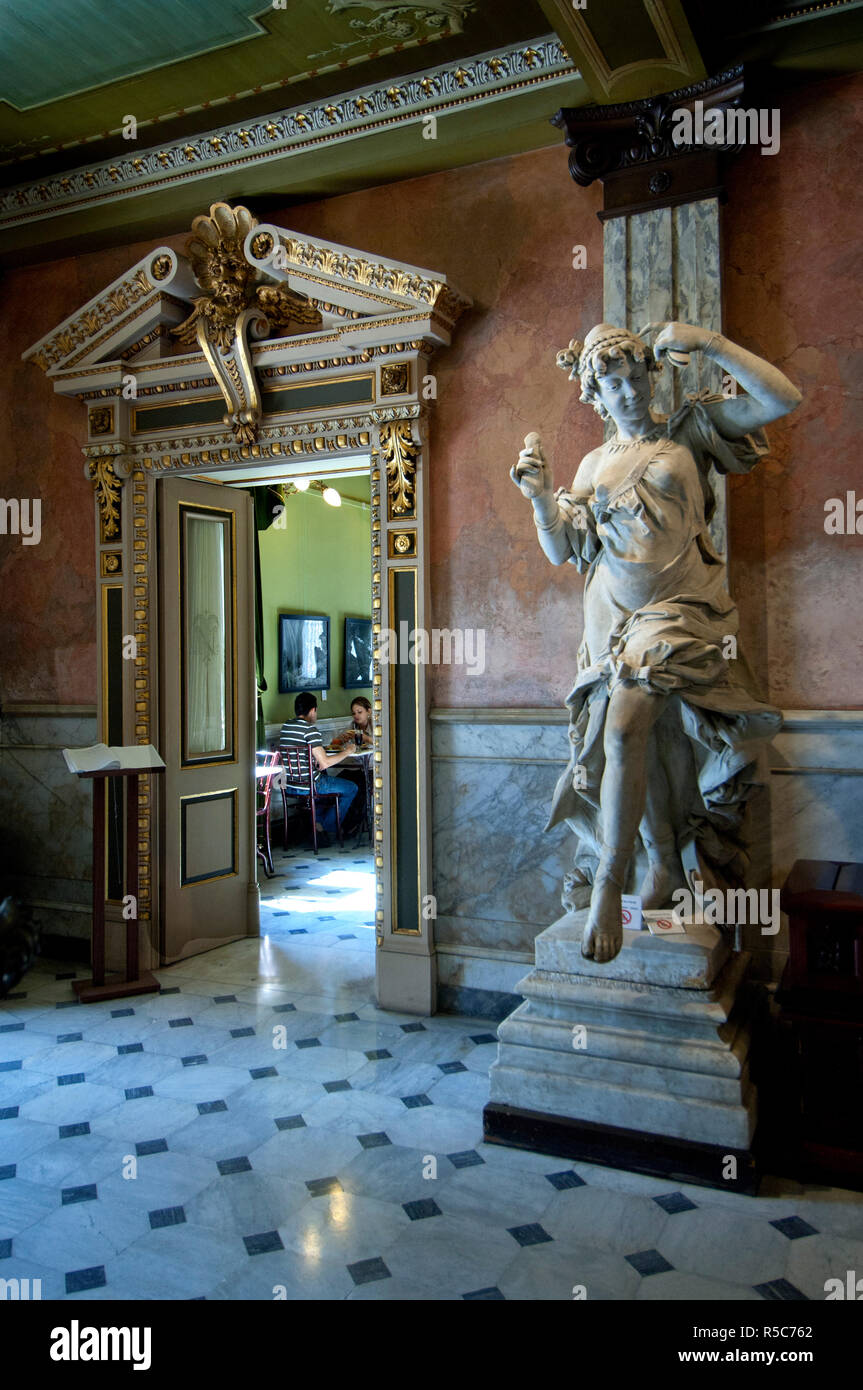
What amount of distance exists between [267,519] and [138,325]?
228 cm

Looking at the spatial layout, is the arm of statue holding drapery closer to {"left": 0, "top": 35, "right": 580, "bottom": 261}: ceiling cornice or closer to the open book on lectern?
{"left": 0, "top": 35, "right": 580, "bottom": 261}: ceiling cornice

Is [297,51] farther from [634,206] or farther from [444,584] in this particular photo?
[444,584]

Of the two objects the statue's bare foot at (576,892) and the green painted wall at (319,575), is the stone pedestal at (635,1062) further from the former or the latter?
the green painted wall at (319,575)

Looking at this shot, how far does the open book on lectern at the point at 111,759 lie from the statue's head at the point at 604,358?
2893 mm

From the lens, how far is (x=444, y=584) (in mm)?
4617

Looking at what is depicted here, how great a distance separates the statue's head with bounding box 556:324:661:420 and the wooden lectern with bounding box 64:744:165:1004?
9.56 ft

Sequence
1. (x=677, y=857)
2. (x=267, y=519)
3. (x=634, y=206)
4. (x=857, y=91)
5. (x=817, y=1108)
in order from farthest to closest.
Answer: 1. (x=267, y=519)
2. (x=634, y=206)
3. (x=857, y=91)
4. (x=677, y=857)
5. (x=817, y=1108)

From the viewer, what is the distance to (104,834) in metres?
4.91

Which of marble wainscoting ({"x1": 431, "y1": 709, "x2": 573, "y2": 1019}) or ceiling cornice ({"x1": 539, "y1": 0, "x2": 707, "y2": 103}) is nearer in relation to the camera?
ceiling cornice ({"x1": 539, "y1": 0, "x2": 707, "y2": 103})

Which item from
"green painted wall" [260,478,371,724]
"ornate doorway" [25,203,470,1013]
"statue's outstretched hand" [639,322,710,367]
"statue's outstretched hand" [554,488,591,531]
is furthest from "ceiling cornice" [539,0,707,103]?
"green painted wall" [260,478,371,724]

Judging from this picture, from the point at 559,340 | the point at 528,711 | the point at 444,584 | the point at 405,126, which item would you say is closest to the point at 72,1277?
the point at 528,711

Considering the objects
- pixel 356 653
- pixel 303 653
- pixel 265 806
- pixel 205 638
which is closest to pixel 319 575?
pixel 303 653

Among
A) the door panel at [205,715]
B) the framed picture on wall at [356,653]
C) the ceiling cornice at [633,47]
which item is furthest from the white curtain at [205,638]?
the framed picture on wall at [356,653]

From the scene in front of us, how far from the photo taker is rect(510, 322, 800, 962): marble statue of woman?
3.05 meters
